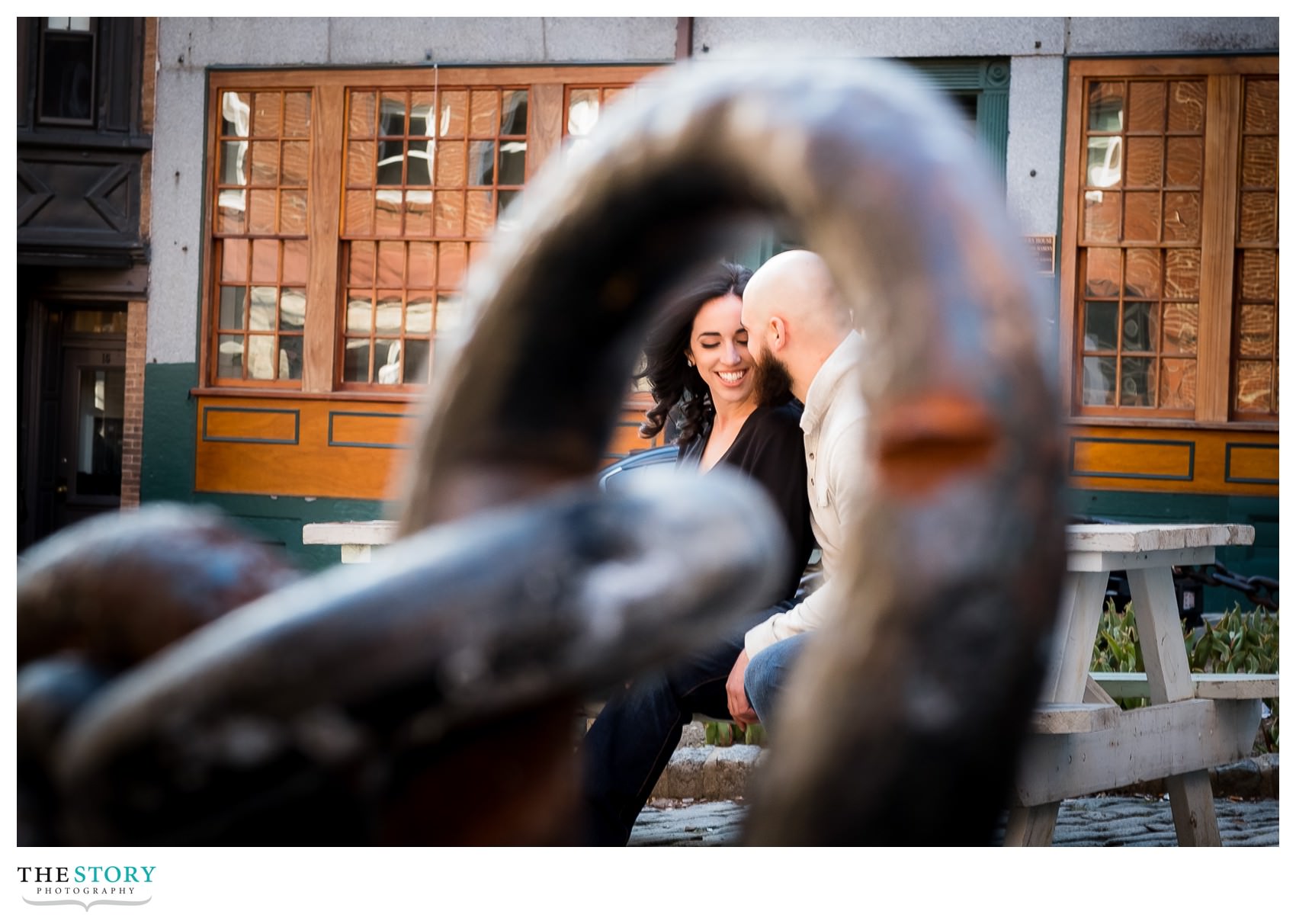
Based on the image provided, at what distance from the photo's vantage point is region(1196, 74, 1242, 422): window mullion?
18.8 ft

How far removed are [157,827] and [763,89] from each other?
0.21 m

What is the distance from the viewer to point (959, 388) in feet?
0.89

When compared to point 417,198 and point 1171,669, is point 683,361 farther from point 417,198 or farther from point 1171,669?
point 417,198

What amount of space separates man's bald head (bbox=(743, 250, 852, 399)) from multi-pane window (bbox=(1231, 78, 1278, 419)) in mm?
4017

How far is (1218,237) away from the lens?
598 cm

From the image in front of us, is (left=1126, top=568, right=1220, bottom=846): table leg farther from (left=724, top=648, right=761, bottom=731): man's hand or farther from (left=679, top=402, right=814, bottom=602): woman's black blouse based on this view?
(left=724, top=648, right=761, bottom=731): man's hand

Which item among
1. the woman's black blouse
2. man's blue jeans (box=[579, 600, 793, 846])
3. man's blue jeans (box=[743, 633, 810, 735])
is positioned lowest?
man's blue jeans (box=[579, 600, 793, 846])

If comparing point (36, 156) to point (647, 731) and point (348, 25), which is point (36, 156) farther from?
point (647, 731)

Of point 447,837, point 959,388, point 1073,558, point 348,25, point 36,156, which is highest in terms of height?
point 348,25

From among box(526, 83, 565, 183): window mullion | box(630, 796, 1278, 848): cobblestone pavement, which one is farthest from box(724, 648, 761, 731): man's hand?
box(526, 83, 565, 183): window mullion

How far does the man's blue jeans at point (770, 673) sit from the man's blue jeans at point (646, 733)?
189mm

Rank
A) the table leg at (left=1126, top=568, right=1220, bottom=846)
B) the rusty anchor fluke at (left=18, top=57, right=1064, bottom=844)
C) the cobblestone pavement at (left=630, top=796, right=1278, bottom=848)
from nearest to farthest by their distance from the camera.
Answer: the rusty anchor fluke at (left=18, top=57, right=1064, bottom=844), the table leg at (left=1126, top=568, right=1220, bottom=846), the cobblestone pavement at (left=630, top=796, right=1278, bottom=848)

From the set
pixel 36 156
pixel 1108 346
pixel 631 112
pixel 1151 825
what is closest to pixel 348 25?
pixel 36 156

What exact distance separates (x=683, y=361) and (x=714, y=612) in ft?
8.18
